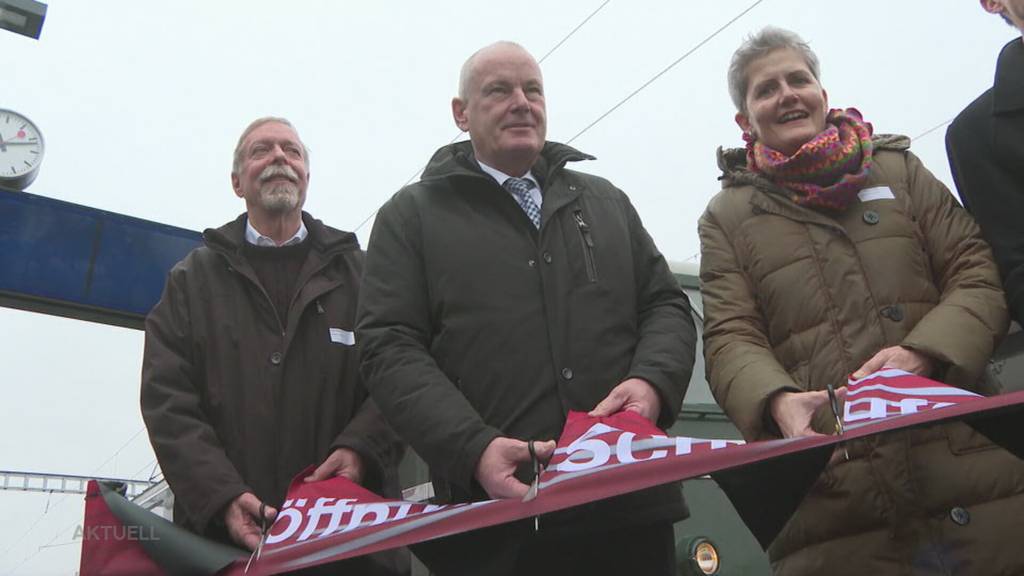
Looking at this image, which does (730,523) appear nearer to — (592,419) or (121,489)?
(592,419)

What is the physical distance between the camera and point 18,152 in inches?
341

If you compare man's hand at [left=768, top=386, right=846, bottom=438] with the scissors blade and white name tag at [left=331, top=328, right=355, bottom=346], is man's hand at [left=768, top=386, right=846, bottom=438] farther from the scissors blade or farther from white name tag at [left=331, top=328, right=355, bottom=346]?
white name tag at [left=331, top=328, right=355, bottom=346]

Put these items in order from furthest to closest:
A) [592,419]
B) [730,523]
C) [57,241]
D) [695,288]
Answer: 1. [57,241]
2. [695,288]
3. [730,523]
4. [592,419]

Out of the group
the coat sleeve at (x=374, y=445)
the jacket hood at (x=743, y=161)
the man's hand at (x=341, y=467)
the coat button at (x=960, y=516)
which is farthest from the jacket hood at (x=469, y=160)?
the coat button at (x=960, y=516)

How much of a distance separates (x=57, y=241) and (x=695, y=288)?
13.1 feet

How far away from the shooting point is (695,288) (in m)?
4.83

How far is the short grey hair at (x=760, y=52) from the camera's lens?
8.27 ft

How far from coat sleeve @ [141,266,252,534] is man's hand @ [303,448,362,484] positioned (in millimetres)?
185

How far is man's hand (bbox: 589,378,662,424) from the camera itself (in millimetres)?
1991

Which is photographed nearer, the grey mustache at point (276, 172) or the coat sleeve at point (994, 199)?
the coat sleeve at point (994, 199)

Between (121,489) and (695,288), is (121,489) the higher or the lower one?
the lower one

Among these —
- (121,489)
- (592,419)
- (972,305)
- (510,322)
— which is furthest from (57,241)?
(972,305)

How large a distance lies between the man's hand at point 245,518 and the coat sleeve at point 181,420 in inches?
0.9

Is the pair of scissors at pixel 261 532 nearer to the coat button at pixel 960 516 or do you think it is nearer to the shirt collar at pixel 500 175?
the shirt collar at pixel 500 175
